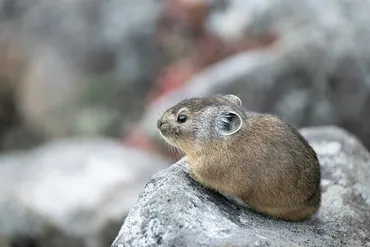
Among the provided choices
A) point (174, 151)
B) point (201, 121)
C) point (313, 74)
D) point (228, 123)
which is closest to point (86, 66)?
point (174, 151)

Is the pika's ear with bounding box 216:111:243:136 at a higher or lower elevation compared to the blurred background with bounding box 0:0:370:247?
lower

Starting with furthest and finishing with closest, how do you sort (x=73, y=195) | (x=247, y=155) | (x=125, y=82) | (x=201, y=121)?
1. (x=125, y=82)
2. (x=73, y=195)
3. (x=201, y=121)
4. (x=247, y=155)

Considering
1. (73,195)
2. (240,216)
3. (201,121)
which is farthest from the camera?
(73,195)

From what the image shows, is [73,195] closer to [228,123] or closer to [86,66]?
[228,123]

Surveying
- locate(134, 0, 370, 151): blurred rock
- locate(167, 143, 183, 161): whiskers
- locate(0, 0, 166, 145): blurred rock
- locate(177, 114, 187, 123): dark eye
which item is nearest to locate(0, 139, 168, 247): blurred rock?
locate(167, 143, 183, 161): whiskers

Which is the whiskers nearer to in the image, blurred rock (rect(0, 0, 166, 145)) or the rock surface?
the rock surface

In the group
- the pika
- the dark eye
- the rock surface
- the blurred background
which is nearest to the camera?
the rock surface

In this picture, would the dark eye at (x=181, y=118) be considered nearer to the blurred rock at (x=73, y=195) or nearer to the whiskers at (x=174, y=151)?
the whiskers at (x=174, y=151)
